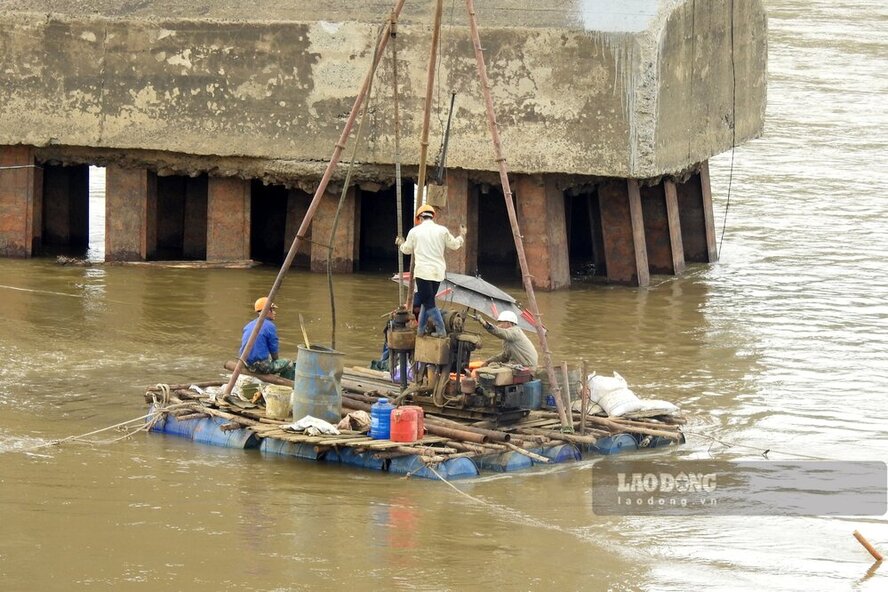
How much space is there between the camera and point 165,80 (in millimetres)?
18875

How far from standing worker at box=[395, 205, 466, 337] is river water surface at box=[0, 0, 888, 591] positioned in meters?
1.56

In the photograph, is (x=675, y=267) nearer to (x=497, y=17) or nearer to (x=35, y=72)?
(x=497, y=17)

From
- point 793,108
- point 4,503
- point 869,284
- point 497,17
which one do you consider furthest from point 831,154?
point 4,503

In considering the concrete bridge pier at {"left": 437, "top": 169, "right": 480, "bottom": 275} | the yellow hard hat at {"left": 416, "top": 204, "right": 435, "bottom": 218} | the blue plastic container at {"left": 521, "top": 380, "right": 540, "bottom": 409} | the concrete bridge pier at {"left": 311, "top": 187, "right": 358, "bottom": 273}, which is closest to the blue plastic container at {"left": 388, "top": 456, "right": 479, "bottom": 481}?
the blue plastic container at {"left": 521, "top": 380, "right": 540, "bottom": 409}

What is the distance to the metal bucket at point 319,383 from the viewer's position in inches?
453

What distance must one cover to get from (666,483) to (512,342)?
1.64 metres

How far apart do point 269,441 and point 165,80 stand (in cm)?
851

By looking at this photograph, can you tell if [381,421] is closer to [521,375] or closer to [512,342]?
[521,375]

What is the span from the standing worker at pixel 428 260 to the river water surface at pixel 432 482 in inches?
61.4

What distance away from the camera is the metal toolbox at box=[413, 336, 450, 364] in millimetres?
11633

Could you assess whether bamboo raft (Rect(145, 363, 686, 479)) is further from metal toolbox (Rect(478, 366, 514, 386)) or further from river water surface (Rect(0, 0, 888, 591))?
metal toolbox (Rect(478, 366, 514, 386))

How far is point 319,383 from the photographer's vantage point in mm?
11500

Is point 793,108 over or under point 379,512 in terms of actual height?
over

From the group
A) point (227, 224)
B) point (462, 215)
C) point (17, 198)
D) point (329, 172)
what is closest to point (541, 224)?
point (462, 215)
